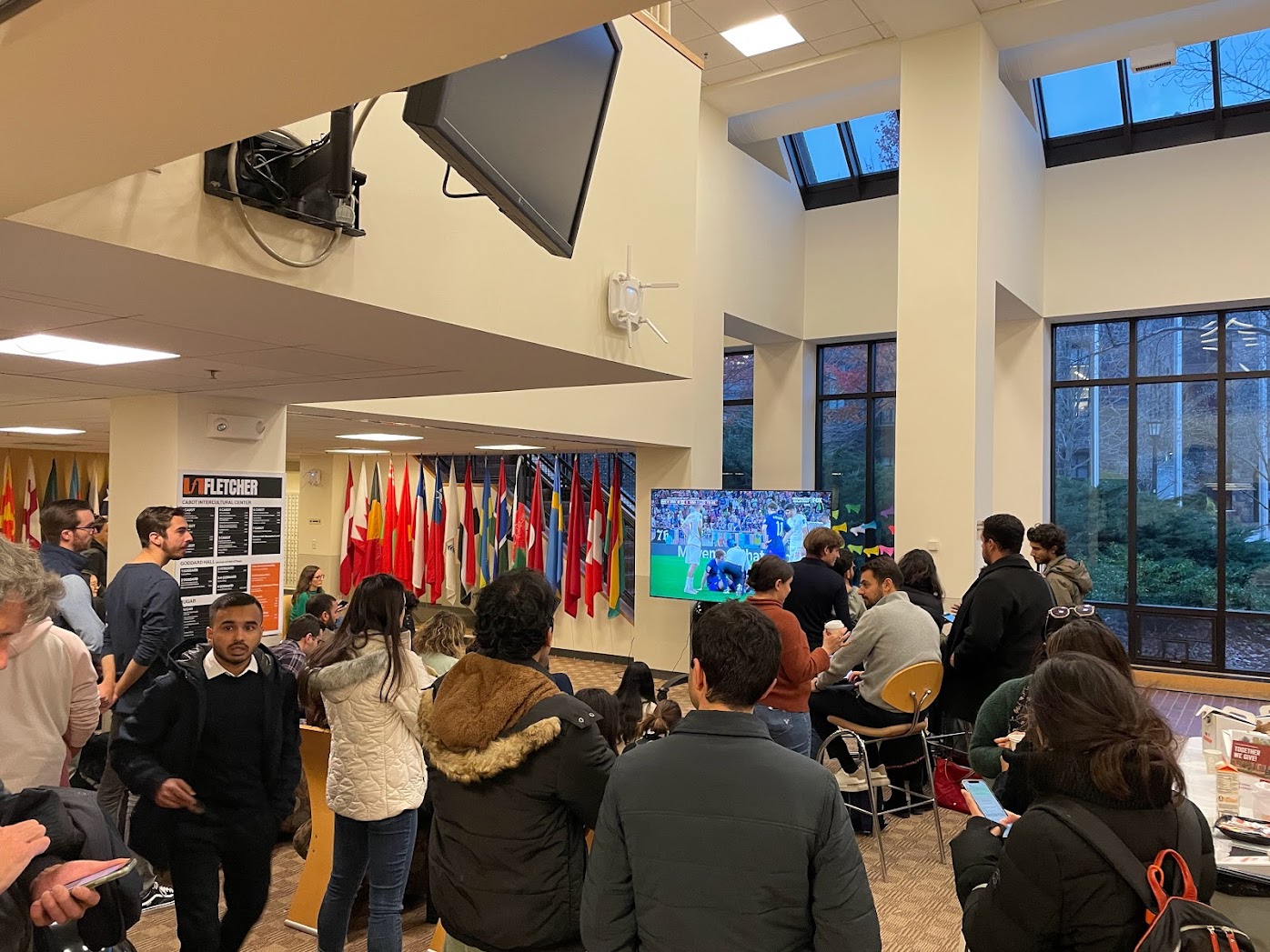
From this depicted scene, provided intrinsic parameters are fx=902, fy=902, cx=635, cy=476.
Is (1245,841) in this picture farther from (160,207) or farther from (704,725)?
(160,207)

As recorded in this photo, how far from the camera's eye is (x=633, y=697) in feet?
13.5

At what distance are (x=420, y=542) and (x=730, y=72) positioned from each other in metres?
5.81

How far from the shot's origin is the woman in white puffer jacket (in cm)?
256

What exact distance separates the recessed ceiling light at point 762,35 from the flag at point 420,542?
219 inches

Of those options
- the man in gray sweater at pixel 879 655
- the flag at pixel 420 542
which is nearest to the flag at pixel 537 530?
the flag at pixel 420 542

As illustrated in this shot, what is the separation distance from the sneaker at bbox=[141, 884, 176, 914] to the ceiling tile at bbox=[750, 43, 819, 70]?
288 inches

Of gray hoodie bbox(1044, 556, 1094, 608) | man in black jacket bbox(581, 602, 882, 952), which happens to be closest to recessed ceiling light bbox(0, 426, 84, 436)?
man in black jacket bbox(581, 602, 882, 952)

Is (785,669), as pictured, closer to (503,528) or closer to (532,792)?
(532,792)

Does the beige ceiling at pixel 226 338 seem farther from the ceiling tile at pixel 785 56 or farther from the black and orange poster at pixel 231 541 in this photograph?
the ceiling tile at pixel 785 56

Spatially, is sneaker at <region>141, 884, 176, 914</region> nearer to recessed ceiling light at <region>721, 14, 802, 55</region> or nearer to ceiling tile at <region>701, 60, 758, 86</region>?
recessed ceiling light at <region>721, 14, 802, 55</region>

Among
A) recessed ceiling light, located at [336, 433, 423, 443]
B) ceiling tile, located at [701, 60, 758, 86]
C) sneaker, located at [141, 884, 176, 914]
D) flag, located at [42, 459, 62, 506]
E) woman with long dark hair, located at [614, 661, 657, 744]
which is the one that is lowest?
sneaker, located at [141, 884, 176, 914]

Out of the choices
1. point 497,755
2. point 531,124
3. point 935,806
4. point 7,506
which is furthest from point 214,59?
point 7,506

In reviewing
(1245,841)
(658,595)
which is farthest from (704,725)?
(658,595)

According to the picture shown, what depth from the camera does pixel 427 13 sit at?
0.94m
